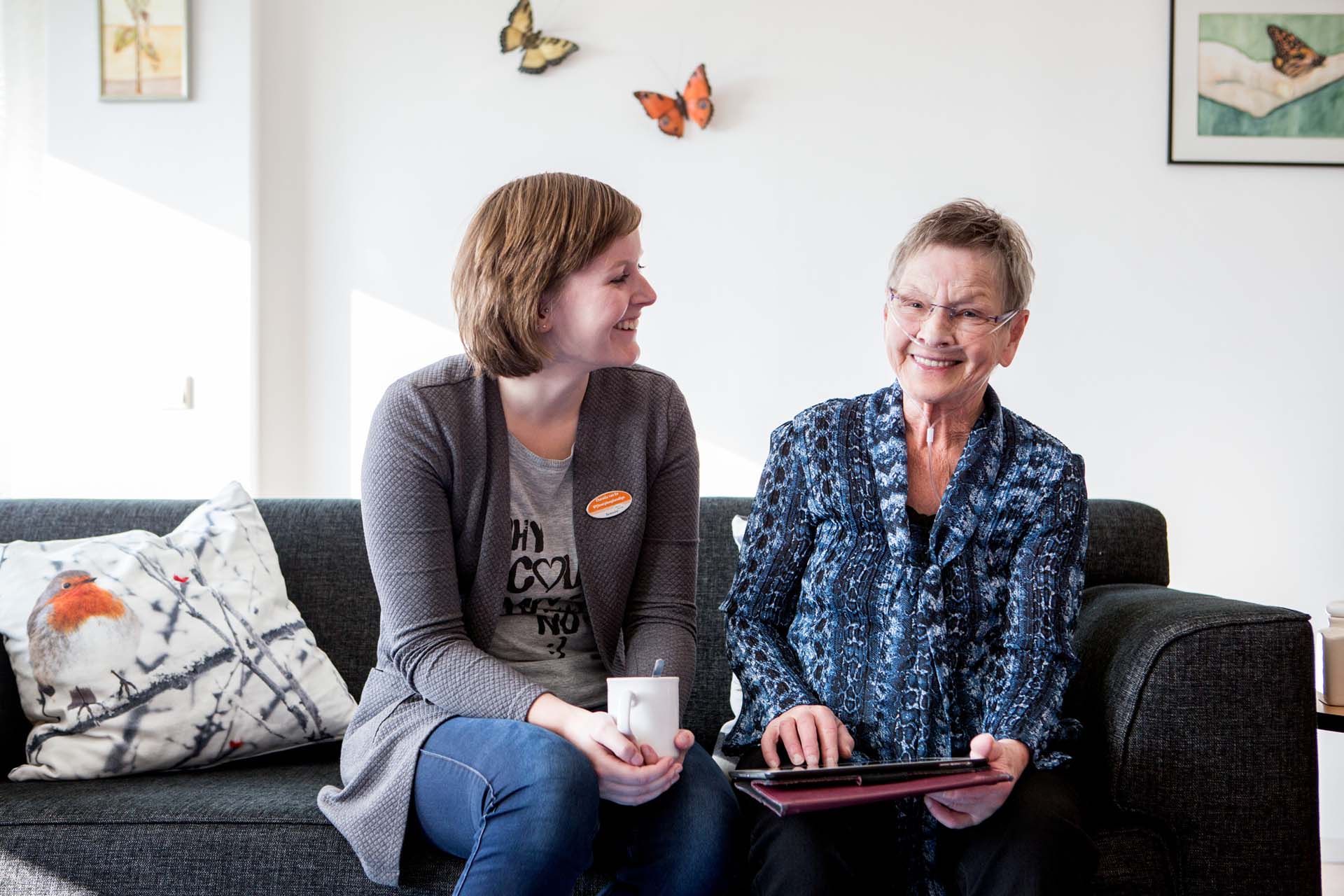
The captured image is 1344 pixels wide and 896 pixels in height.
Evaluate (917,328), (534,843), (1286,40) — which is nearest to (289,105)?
(917,328)

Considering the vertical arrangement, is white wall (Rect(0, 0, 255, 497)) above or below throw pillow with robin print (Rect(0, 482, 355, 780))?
above

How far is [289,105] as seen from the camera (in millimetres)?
2773

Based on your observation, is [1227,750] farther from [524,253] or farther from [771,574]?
[524,253]

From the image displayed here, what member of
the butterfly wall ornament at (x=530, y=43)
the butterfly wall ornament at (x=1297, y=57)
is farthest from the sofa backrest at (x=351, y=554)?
the butterfly wall ornament at (x=1297, y=57)

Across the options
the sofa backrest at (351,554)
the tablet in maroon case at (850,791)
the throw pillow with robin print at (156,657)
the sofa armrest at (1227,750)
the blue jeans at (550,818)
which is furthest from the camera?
the sofa backrest at (351,554)

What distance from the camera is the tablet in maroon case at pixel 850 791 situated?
109cm

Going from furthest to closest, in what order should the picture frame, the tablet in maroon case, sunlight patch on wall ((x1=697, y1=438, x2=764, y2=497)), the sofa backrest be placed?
sunlight patch on wall ((x1=697, y1=438, x2=764, y2=497))
the picture frame
the sofa backrest
the tablet in maroon case

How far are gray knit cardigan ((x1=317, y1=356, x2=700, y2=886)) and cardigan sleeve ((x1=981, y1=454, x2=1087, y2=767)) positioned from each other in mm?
394

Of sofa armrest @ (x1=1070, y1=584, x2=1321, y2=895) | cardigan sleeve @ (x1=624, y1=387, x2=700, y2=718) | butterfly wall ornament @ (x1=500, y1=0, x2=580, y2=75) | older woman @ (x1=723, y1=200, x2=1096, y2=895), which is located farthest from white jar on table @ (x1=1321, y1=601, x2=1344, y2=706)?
butterfly wall ornament @ (x1=500, y1=0, x2=580, y2=75)

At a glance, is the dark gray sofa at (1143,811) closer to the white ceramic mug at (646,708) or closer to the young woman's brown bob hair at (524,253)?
the white ceramic mug at (646,708)

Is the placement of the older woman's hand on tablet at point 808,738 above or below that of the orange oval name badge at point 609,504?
below

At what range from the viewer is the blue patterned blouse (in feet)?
4.67

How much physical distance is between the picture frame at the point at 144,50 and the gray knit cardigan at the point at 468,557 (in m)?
1.59

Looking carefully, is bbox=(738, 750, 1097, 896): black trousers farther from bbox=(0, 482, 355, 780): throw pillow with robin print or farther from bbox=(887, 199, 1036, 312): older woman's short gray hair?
bbox=(0, 482, 355, 780): throw pillow with robin print
